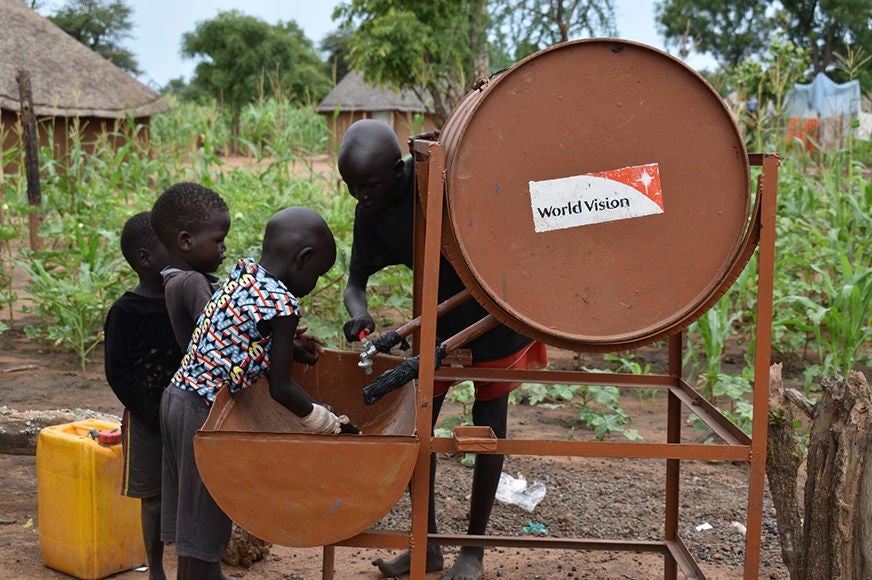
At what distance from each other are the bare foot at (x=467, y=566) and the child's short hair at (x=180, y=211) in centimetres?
134

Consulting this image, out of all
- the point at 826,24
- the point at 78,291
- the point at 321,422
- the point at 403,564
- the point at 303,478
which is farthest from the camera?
the point at 826,24

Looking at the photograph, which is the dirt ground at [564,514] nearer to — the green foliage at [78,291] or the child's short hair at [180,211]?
the green foliage at [78,291]

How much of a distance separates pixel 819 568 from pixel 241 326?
1.61m

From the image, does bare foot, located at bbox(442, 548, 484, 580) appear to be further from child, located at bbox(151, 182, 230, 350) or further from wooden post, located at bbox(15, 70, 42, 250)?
wooden post, located at bbox(15, 70, 42, 250)

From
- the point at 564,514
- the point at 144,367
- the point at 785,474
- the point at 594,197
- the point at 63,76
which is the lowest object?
the point at 564,514

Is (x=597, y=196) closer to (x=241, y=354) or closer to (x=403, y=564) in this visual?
(x=241, y=354)

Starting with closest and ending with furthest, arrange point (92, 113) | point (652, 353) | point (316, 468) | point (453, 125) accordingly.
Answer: point (316, 468) < point (453, 125) < point (652, 353) < point (92, 113)

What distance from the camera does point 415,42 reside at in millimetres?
11578

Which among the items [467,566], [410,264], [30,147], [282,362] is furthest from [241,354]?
[30,147]

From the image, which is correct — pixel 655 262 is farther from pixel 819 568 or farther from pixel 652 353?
pixel 652 353

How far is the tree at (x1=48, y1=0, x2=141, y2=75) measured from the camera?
41625mm

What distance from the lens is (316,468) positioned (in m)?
1.95

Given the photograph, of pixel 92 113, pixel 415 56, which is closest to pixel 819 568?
pixel 415 56

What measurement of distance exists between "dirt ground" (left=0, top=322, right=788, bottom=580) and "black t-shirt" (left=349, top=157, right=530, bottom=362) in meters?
0.81
